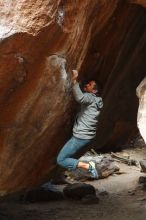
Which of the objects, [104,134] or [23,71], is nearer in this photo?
[23,71]

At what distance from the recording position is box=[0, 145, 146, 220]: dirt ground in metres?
9.17

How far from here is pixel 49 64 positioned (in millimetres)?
6762

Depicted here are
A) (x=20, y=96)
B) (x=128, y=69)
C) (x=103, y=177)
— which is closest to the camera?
(x=20, y=96)

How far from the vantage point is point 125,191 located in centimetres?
1118

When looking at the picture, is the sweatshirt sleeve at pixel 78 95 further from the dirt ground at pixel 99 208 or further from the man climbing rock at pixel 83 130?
the dirt ground at pixel 99 208

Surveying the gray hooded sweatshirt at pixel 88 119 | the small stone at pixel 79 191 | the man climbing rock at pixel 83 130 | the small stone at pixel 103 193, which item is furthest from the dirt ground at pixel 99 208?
the gray hooded sweatshirt at pixel 88 119

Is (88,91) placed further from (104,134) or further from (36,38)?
(104,134)

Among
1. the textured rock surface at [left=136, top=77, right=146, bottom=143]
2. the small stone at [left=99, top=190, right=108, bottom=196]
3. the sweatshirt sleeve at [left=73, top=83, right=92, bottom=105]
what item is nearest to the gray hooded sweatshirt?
the sweatshirt sleeve at [left=73, top=83, right=92, bottom=105]

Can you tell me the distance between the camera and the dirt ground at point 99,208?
917cm

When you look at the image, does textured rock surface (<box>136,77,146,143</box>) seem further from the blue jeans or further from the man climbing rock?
the blue jeans

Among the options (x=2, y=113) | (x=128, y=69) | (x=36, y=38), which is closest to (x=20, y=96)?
(x=2, y=113)

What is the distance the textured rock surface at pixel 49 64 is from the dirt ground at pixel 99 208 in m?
0.91

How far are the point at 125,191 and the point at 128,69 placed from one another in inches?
125

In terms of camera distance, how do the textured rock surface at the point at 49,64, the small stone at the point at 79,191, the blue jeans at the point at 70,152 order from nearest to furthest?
1. the textured rock surface at the point at 49,64
2. the blue jeans at the point at 70,152
3. the small stone at the point at 79,191
